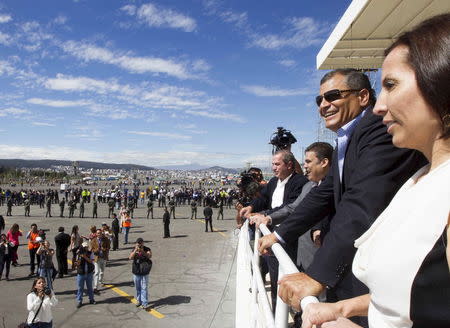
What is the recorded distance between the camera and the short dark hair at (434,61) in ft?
3.01

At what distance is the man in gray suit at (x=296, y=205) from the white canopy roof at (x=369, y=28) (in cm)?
239

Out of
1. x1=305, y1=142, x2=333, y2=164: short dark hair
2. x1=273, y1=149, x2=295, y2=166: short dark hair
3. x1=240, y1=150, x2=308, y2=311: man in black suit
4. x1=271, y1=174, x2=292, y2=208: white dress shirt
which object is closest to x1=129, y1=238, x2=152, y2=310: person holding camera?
x1=240, y1=150, x2=308, y2=311: man in black suit

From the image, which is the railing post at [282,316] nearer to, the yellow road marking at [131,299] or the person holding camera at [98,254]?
the yellow road marking at [131,299]

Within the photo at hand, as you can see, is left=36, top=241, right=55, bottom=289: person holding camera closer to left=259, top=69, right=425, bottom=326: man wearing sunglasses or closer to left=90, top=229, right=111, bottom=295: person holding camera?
left=90, top=229, right=111, bottom=295: person holding camera

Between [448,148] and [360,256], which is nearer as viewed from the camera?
[448,148]

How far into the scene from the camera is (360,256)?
1057 mm

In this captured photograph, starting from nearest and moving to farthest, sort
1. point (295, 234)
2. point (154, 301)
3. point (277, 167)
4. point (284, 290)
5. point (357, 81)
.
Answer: point (284, 290) < point (295, 234) < point (357, 81) < point (277, 167) < point (154, 301)

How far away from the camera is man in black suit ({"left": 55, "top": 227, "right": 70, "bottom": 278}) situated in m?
12.0

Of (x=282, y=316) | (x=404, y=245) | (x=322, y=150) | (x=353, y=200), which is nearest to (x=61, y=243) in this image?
(x=322, y=150)

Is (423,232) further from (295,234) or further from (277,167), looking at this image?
(277,167)

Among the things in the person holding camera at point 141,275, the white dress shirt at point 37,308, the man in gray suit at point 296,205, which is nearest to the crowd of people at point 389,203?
the man in gray suit at point 296,205

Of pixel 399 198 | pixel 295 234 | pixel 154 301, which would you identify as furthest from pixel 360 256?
pixel 154 301

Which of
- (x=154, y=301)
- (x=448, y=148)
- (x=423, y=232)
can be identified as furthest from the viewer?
(x=154, y=301)

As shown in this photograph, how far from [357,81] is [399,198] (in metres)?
1.64
